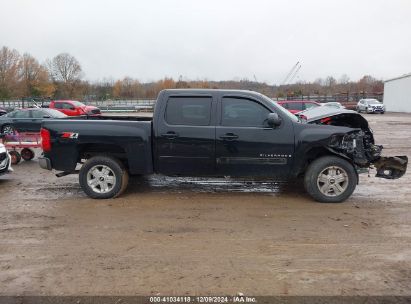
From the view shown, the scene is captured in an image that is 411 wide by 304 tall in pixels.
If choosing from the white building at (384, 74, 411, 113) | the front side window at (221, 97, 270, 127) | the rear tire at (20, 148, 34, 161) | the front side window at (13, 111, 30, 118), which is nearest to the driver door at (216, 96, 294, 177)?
the front side window at (221, 97, 270, 127)

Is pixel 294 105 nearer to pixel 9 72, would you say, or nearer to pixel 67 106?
pixel 67 106

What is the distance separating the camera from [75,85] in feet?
277

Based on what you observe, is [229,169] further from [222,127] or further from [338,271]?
[338,271]

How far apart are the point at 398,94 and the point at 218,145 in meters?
46.8

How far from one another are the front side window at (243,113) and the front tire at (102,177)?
6.51 ft

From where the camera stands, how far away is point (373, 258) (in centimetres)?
427

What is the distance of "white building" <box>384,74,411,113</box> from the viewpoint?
44.0 meters

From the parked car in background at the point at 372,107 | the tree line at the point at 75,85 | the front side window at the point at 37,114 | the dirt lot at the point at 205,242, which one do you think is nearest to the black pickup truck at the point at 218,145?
the dirt lot at the point at 205,242

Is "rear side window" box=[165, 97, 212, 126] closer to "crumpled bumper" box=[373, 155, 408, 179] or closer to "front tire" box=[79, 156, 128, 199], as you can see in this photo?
"front tire" box=[79, 156, 128, 199]

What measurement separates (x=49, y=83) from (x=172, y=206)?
8083 centimetres

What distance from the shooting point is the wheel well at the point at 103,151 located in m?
6.80

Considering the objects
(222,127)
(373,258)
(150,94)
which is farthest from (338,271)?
(150,94)

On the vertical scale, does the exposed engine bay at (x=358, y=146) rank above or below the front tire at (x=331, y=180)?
above

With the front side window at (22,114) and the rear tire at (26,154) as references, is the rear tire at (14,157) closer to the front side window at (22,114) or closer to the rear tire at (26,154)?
the rear tire at (26,154)
